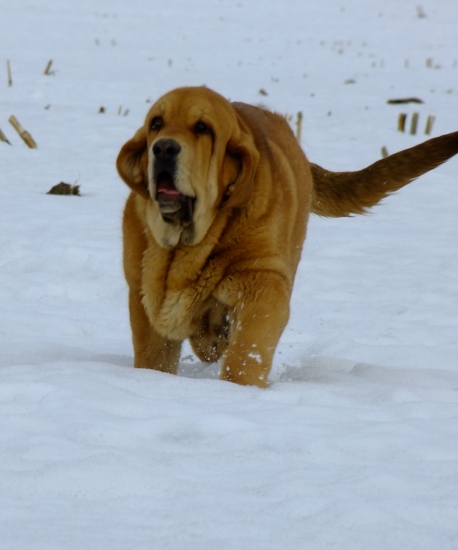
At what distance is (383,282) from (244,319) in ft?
9.84

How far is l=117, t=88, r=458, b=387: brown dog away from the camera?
151 inches

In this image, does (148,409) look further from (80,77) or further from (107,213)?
(80,77)

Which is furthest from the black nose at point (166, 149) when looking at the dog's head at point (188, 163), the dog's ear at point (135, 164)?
the dog's ear at point (135, 164)

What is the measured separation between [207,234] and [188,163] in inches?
15.8

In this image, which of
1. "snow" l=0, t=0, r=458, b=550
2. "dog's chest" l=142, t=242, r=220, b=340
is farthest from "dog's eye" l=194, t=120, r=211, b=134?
"snow" l=0, t=0, r=458, b=550

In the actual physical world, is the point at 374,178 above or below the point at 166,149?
below

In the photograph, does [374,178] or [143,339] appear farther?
[374,178]

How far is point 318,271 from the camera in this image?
6.93 metres

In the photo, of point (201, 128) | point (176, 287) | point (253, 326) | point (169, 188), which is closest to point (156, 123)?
point (201, 128)

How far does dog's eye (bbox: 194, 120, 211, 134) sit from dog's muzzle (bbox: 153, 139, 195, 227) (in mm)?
191

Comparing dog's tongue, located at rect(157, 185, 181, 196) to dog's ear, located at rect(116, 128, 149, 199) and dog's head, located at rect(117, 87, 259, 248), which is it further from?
dog's ear, located at rect(116, 128, 149, 199)

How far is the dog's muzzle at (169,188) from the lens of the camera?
368cm

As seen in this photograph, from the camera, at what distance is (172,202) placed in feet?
12.6

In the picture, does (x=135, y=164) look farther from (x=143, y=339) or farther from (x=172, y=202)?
(x=143, y=339)
